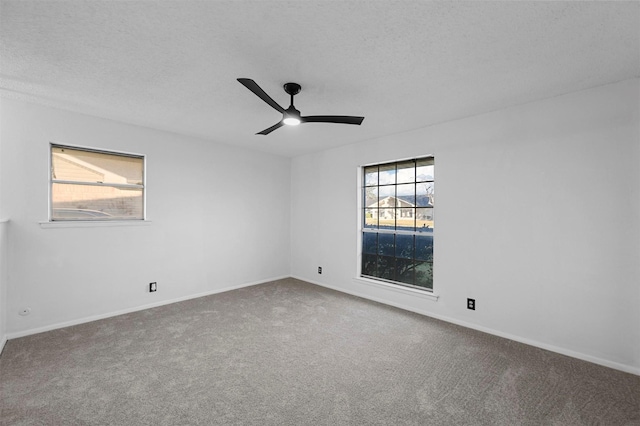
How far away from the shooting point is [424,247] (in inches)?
153

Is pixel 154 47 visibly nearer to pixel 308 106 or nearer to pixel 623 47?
pixel 308 106

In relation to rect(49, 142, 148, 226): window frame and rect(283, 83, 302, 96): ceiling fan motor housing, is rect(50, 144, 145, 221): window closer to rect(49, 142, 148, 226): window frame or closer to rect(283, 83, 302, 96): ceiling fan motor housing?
rect(49, 142, 148, 226): window frame

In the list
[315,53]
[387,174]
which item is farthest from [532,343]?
[315,53]

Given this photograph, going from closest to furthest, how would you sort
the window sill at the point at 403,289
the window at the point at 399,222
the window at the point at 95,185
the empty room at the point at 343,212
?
the empty room at the point at 343,212
the window at the point at 95,185
the window sill at the point at 403,289
the window at the point at 399,222

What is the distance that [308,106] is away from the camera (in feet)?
9.63

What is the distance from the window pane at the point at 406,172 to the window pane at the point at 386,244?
0.85 m

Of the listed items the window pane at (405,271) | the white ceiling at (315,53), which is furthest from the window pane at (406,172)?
the window pane at (405,271)

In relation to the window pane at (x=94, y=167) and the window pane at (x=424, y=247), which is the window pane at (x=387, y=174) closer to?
the window pane at (x=424, y=247)

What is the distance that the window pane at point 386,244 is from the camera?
421 cm

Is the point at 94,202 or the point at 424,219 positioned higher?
the point at 94,202

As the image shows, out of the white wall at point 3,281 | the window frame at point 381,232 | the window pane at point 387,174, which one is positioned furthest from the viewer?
the window pane at point 387,174

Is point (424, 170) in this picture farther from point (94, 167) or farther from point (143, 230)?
point (94, 167)

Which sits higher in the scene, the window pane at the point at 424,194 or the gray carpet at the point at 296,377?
the window pane at the point at 424,194

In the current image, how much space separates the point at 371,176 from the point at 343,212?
0.75m
